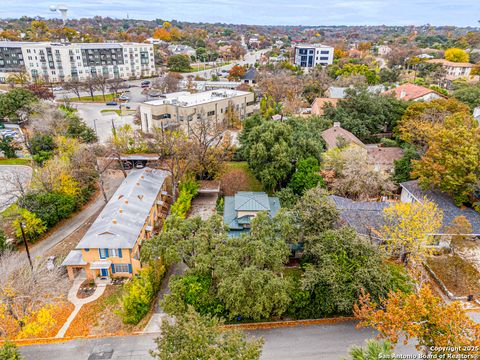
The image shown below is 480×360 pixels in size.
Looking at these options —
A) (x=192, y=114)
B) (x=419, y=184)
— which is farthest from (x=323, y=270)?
(x=192, y=114)

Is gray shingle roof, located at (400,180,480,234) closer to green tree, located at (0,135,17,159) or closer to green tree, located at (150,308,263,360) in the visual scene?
green tree, located at (150,308,263,360)

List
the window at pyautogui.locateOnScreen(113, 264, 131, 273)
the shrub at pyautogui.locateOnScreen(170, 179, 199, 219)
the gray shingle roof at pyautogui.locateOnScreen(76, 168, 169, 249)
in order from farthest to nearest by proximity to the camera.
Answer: the shrub at pyautogui.locateOnScreen(170, 179, 199, 219), the window at pyautogui.locateOnScreen(113, 264, 131, 273), the gray shingle roof at pyautogui.locateOnScreen(76, 168, 169, 249)

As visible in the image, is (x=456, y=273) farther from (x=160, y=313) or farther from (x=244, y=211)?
(x=160, y=313)

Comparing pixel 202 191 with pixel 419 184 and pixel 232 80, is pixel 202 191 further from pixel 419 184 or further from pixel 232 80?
pixel 232 80

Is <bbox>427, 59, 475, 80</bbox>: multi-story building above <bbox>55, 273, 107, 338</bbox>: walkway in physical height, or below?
above

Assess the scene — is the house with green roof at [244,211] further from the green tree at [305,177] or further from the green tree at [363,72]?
the green tree at [363,72]

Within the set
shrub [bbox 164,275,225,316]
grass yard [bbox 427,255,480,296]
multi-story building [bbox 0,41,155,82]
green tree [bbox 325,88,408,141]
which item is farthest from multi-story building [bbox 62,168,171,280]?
multi-story building [bbox 0,41,155,82]

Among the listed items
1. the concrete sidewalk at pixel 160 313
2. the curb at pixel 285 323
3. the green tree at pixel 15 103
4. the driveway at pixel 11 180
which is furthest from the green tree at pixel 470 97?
the green tree at pixel 15 103
